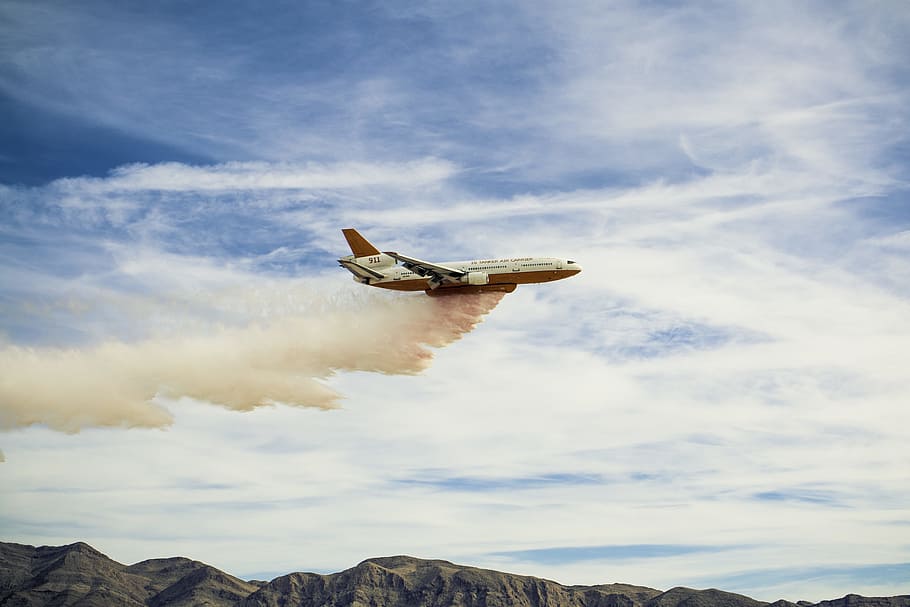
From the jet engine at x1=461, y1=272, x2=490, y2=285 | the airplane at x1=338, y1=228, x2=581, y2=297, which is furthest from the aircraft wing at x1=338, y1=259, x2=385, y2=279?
the jet engine at x1=461, y1=272, x2=490, y2=285

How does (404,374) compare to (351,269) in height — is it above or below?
below

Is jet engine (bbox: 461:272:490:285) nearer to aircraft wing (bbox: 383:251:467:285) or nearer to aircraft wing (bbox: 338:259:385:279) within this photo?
aircraft wing (bbox: 383:251:467:285)

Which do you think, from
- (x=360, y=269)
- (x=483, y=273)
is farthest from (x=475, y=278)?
(x=360, y=269)

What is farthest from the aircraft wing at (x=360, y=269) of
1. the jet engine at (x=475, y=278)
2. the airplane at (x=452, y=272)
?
the jet engine at (x=475, y=278)

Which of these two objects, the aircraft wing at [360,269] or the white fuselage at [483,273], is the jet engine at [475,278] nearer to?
the white fuselage at [483,273]

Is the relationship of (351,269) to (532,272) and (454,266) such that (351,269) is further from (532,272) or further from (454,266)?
(532,272)

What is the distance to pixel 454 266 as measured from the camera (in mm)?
122812

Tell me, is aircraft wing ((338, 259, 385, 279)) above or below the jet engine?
above

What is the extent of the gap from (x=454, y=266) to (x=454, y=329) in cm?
951

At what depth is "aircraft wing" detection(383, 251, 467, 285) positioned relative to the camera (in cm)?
11964

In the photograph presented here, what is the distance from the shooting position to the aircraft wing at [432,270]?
120m

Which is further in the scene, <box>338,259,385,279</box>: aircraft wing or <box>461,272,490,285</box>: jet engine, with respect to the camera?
<box>338,259,385,279</box>: aircraft wing

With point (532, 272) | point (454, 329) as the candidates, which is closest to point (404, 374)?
point (454, 329)

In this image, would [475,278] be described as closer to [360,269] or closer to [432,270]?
[432,270]
